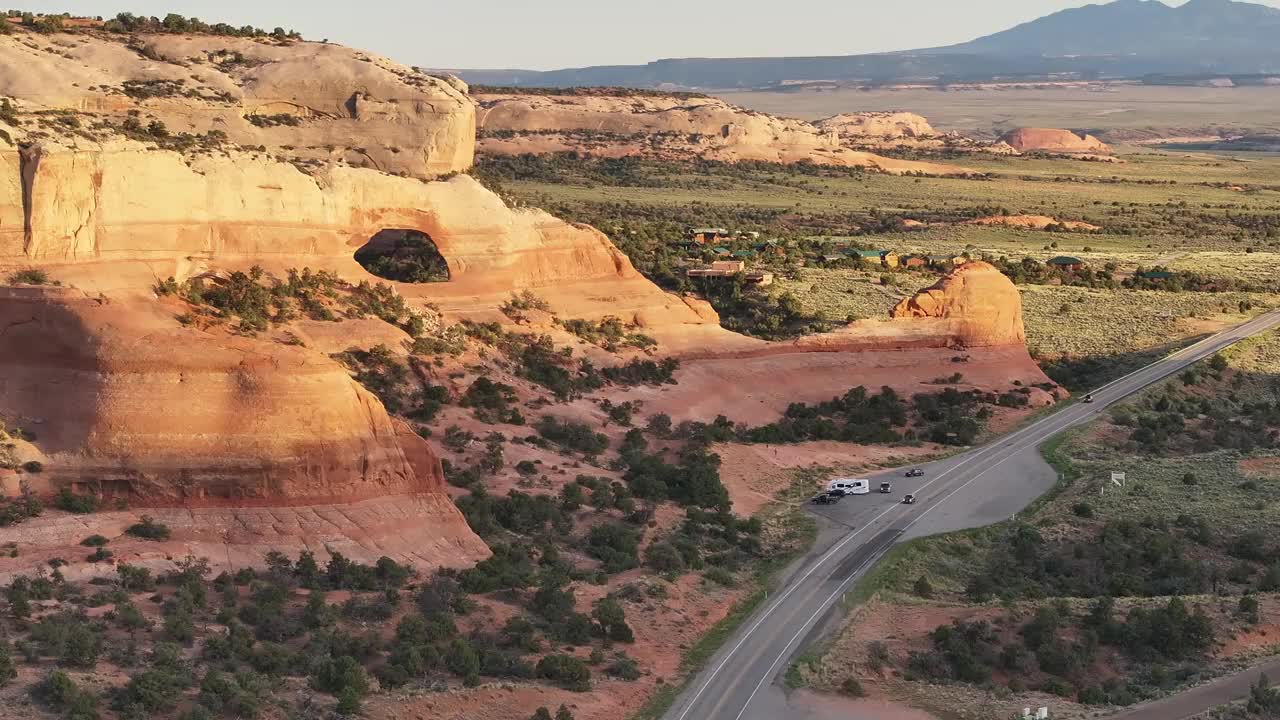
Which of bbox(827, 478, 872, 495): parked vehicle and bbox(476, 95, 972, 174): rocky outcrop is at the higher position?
bbox(476, 95, 972, 174): rocky outcrop

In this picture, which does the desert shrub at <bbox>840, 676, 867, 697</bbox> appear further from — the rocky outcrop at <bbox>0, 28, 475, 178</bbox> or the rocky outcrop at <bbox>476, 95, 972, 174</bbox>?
the rocky outcrop at <bbox>476, 95, 972, 174</bbox>

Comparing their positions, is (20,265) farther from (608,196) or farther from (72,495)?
(608,196)

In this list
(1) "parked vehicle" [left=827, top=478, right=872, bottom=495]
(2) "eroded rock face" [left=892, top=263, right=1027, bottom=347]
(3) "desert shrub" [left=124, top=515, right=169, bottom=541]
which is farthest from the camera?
(2) "eroded rock face" [left=892, top=263, right=1027, bottom=347]

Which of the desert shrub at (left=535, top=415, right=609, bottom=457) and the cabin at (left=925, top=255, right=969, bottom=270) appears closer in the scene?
the desert shrub at (left=535, top=415, right=609, bottom=457)

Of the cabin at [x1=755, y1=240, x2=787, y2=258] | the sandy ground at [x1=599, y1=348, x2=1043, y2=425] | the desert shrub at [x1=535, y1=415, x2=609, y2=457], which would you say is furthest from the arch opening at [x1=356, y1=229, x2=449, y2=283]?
the cabin at [x1=755, y1=240, x2=787, y2=258]

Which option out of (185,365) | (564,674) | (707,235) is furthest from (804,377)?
(707,235)

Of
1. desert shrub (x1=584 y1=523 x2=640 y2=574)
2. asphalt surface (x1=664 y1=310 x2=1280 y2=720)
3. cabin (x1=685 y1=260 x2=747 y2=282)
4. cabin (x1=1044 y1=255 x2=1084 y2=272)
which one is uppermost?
cabin (x1=685 y1=260 x2=747 y2=282)

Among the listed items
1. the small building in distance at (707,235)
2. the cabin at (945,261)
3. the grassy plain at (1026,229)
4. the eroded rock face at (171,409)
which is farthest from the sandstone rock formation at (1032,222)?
the eroded rock face at (171,409)

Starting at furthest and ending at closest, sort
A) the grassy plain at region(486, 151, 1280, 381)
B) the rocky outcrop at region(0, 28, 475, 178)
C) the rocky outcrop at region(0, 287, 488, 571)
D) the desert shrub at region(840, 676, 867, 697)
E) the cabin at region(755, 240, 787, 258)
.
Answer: the cabin at region(755, 240, 787, 258) < the grassy plain at region(486, 151, 1280, 381) < the rocky outcrop at region(0, 28, 475, 178) < the desert shrub at region(840, 676, 867, 697) < the rocky outcrop at region(0, 287, 488, 571)
